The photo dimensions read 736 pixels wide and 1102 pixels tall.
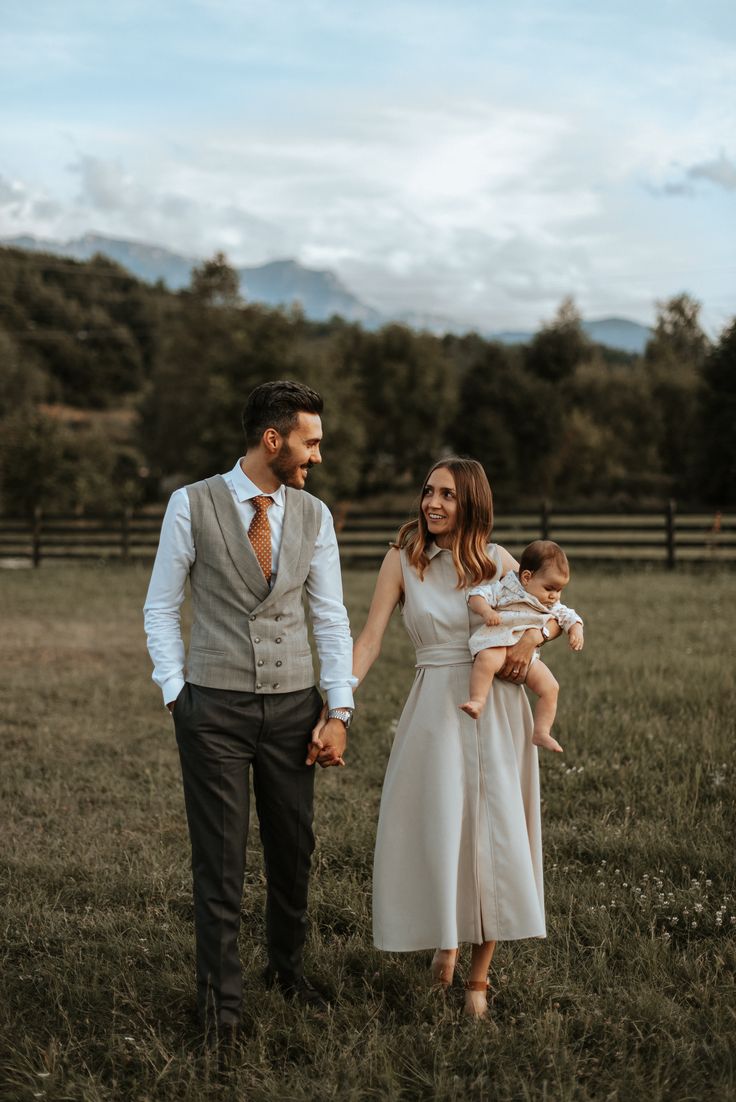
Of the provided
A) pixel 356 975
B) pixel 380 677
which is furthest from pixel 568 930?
pixel 380 677

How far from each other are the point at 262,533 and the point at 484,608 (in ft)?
2.54

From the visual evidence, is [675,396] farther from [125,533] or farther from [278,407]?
[278,407]

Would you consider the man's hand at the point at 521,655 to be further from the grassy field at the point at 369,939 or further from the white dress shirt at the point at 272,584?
the grassy field at the point at 369,939

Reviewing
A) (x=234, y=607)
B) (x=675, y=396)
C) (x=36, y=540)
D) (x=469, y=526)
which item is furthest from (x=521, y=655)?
(x=675, y=396)

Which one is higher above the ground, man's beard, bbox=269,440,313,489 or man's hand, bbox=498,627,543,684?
man's beard, bbox=269,440,313,489

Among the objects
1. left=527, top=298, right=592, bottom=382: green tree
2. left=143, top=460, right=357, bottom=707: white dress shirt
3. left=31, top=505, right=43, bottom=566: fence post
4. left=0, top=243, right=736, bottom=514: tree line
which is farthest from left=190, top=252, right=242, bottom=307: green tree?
left=143, top=460, right=357, bottom=707: white dress shirt

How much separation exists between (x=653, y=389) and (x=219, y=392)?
1187 inches

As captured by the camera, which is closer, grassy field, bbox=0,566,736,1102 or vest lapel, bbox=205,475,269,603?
grassy field, bbox=0,566,736,1102

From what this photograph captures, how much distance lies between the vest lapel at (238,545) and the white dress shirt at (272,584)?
1.5 inches

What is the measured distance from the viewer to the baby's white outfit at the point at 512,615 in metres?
3.49

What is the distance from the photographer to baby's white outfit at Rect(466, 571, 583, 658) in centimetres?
349

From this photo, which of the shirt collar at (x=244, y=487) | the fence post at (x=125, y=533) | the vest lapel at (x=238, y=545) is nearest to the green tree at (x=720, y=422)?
the fence post at (x=125, y=533)

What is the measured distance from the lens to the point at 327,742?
11.3 feet

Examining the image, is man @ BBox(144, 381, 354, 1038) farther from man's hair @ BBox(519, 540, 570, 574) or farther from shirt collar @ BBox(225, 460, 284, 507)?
man's hair @ BBox(519, 540, 570, 574)
